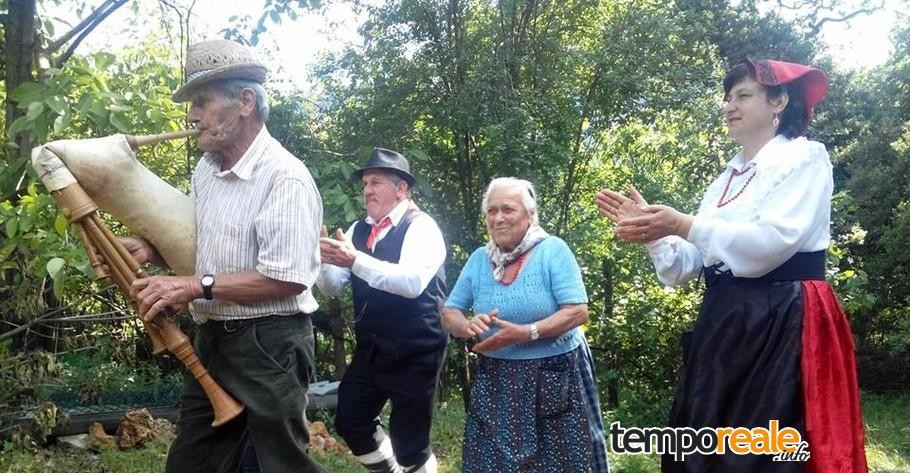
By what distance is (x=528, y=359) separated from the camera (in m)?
3.28

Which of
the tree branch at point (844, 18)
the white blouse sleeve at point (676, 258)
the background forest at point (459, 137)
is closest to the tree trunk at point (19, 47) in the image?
the background forest at point (459, 137)

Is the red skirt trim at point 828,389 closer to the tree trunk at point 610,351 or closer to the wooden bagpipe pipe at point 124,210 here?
the wooden bagpipe pipe at point 124,210

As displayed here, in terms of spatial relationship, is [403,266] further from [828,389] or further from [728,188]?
[828,389]

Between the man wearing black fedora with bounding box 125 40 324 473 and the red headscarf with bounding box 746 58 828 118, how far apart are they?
147 cm

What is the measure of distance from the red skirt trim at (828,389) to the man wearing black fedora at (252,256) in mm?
1492

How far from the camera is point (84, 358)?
18.1 feet

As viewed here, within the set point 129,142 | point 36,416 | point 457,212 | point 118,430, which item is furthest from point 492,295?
point 457,212

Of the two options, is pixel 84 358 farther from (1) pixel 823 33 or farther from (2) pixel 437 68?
(1) pixel 823 33

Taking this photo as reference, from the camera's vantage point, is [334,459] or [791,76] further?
[334,459]

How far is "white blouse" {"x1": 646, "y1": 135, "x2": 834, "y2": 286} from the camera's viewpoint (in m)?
2.26

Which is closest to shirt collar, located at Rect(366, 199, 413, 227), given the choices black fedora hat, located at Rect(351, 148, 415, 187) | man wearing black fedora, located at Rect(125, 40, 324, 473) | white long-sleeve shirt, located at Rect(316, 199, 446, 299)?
white long-sleeve shirt, located at Rect(316, 199, 446, 299)

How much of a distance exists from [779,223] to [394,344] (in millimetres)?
1936

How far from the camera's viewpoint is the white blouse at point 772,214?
88.8 inches

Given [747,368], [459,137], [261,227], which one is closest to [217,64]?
[261,227]
